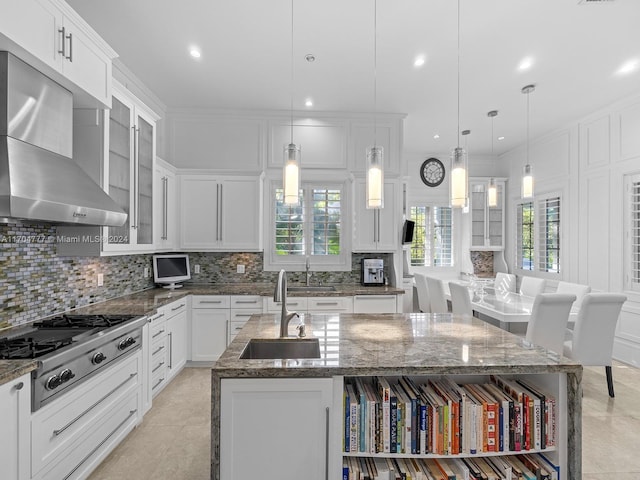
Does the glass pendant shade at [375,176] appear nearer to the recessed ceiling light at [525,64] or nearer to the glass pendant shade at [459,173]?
the glass pendant shade at [459,173]

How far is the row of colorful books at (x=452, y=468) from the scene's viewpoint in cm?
152

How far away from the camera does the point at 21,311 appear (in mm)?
2217

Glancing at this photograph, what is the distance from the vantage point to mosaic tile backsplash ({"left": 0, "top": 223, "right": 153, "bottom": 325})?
83.8 inches

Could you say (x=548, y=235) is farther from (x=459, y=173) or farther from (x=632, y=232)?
(x=459, y=173)

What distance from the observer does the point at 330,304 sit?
392cm

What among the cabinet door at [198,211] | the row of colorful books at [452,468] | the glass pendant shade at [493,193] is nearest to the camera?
the row of colorful books at [452,468]

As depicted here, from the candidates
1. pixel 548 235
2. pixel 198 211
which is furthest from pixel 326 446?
pixel 548 235

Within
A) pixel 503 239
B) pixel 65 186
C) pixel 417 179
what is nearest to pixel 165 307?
pixel 65 186

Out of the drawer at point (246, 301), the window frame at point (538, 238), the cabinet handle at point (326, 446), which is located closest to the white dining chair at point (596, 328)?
the window frame at point (538, 238)

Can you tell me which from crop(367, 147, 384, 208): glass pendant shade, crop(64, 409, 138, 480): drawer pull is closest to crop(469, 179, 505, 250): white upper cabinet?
crop(367, 147, 384, 208): glass pendant shade

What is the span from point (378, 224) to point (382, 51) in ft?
6.51

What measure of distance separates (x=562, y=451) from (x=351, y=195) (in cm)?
335

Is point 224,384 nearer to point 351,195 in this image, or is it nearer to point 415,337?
point 415,337

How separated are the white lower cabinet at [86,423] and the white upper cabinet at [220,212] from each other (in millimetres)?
1836
